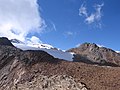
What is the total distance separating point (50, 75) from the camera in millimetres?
28078

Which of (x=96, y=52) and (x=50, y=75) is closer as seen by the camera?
(x=50, y=75)

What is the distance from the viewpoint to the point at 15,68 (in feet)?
102

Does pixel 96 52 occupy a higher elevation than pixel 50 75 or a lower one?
higher

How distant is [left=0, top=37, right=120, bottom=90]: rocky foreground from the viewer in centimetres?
2644

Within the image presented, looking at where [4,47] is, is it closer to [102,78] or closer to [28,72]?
[28,72]

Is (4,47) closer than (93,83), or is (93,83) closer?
(93,83)

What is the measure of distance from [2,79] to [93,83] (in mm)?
9886

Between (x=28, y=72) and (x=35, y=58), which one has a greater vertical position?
(x=35, y=58)

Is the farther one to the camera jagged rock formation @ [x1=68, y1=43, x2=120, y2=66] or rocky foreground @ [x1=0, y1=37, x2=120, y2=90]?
jagged rock formation @ [x1=68, y1=43, x2=120, y2=66]

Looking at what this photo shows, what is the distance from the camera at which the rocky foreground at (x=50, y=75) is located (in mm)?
26438

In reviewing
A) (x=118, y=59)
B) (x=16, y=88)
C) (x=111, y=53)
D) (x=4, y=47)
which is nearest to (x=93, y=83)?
(x=16, y=88)

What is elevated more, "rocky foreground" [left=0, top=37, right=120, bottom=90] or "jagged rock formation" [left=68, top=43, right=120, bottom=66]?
"jagged rock formation" [left=68, top=43, right=120, bottom=66]

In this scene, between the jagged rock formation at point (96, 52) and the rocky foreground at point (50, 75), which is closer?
the rocky foreground at point (50, 75)

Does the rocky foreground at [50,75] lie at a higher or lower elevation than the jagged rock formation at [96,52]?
lower
